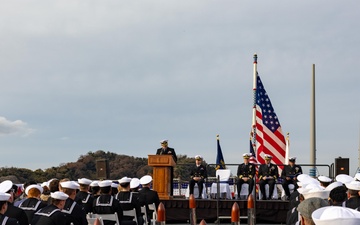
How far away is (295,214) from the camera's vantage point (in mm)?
9094

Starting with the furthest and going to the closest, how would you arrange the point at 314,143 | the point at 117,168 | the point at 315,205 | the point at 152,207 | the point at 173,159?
the point at 117,168 → the point at 314,143 → the point at 173,159 → the point at 152,207 → the point at 315,205

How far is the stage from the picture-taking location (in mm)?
22062

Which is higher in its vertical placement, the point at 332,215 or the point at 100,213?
the point at 332,215

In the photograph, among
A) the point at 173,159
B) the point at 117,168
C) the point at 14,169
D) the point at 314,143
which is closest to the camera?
the point at 173,159

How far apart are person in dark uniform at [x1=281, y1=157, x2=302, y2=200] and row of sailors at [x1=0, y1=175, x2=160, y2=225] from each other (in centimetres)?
631

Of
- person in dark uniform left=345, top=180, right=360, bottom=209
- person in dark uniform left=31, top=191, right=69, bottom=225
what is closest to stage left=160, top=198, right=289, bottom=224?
person in dark uniform left=345, top=180, right=360, bottom=209

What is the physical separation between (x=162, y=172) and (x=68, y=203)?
11.1 metres

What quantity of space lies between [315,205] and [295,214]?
12.2 ft

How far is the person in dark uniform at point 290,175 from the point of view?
73.6 feet

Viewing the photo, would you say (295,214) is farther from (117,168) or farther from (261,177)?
(117,168)

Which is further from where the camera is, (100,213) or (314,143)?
(314,143)

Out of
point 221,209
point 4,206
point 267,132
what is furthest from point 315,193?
point 267,132

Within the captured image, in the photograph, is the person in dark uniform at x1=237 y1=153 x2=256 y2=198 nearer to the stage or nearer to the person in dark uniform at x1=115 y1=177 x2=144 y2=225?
the stage

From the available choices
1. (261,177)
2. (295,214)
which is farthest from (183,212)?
(295,214)
